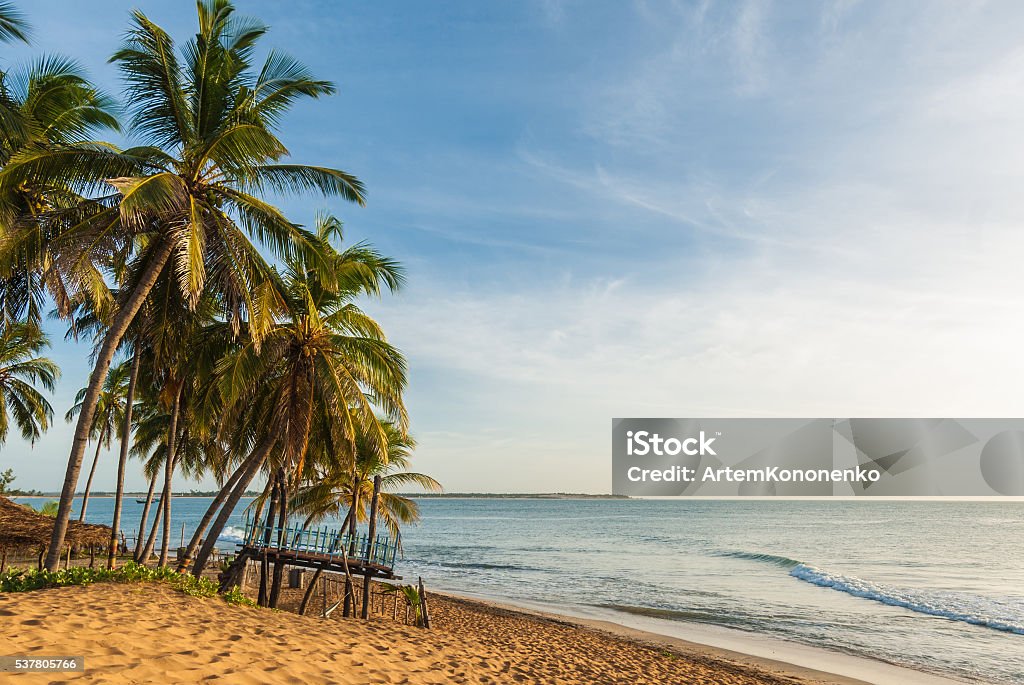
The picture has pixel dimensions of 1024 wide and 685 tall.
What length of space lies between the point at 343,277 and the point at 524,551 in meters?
41.9

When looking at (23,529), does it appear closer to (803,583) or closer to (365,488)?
(365,488)

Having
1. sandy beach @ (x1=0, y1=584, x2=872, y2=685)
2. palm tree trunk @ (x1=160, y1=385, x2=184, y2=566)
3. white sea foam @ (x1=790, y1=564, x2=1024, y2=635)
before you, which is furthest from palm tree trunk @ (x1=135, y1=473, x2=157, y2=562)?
white sea foam @ (x1=790, y1=564, x2=1024, y2=635)

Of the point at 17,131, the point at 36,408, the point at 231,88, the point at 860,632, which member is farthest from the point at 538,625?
the point at 36,408

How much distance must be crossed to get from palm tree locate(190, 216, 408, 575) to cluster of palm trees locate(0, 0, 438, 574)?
1.7 inches

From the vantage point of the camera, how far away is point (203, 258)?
11.8 meters

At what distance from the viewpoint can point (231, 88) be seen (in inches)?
482

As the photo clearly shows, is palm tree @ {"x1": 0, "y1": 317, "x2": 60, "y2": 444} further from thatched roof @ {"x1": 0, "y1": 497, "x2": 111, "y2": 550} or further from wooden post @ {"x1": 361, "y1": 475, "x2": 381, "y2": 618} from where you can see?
wooden post @ {"x1": 361, "y1": 475, "x2": 381, "y2": 618}

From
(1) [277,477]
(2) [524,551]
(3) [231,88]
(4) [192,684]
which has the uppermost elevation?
(3) [231,88]

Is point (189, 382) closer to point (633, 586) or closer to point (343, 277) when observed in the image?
point (343, 277)

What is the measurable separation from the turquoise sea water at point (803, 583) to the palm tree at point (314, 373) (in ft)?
45.0

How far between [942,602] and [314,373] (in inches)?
1038

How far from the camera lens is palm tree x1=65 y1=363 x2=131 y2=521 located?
27.4 meters

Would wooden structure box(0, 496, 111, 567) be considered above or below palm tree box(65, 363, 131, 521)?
below

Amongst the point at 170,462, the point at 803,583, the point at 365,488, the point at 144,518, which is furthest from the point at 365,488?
the point at 803,583
